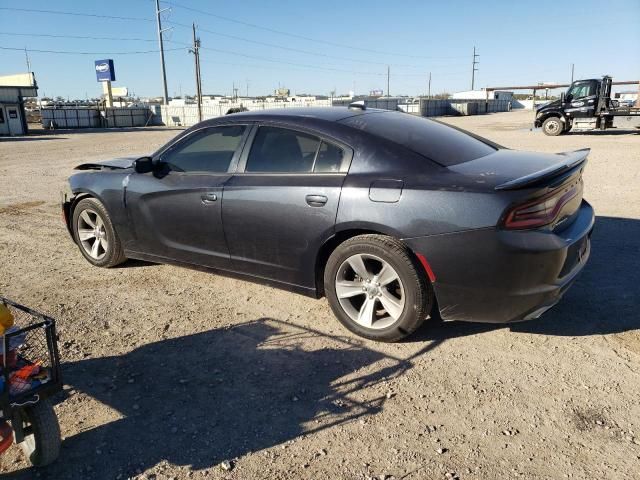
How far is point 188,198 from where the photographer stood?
418cm

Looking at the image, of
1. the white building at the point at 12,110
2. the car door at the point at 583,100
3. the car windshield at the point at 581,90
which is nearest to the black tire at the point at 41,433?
the car door at the point at 583,100

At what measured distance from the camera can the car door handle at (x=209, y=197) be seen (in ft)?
13.2

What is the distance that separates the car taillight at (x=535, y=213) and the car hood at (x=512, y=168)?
0.13 metres

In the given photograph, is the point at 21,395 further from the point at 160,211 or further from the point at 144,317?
the point at 160,211

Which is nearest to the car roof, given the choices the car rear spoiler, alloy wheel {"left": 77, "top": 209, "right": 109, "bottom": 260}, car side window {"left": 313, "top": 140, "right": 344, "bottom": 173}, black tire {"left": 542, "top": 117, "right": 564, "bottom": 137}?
car side window {"left": 313, "top": 140, "right": 344, "bottom": 173}

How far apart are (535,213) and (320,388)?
1.61 meters

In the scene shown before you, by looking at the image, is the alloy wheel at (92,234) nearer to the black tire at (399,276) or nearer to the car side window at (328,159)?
the car side window at (328,159)

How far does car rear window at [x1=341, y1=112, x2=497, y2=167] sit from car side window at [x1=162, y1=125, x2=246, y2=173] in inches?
38.8

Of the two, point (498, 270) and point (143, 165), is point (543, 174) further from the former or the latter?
point (143, 165)

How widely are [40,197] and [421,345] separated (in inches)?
323

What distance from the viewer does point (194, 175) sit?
424 cm

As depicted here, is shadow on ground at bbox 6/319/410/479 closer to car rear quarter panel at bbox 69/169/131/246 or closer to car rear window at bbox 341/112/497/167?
car rear window at bbox 341/112/497/167

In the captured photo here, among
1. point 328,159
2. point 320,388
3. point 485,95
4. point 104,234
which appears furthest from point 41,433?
point 485,95

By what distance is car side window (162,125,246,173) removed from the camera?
13.6ft
